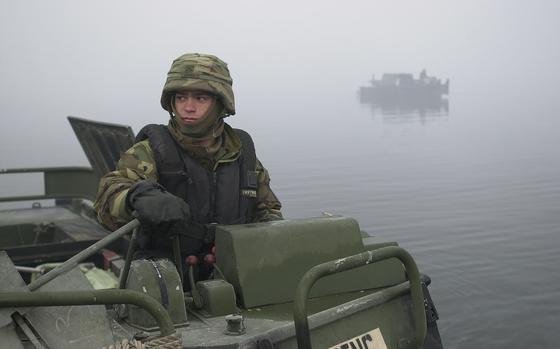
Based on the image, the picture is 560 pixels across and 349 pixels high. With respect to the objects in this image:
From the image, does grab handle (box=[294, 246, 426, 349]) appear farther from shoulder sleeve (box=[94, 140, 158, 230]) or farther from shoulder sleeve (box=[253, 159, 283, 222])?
shoulder sleeve (box=[253, 159, 283, 222])

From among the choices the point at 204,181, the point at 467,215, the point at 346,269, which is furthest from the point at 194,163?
the point at 467,215

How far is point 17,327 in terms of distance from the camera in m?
3.21

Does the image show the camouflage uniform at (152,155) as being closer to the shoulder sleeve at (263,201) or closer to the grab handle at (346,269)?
the shoulder sleeve at (263,201)

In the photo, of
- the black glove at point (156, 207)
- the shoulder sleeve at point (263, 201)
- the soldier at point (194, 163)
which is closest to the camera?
the black glove at point (156, 207)

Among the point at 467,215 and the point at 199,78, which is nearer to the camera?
the point at 199,78

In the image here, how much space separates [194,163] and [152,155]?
27cm

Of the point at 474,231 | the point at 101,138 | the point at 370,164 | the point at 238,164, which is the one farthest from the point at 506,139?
the point at 238,164

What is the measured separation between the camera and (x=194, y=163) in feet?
14.7

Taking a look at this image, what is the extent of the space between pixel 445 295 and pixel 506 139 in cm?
4015

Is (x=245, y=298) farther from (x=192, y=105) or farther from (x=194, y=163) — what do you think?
(x=192, y=105)

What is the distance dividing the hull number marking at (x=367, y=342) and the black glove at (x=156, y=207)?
3.62ft

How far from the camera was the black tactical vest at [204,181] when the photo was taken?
4375mm

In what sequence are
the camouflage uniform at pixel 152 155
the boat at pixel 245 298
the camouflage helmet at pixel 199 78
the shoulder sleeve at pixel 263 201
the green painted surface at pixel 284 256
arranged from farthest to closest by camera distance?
the shoulder sleeve at pixel 263 201
the camouflage helmet at pixel 199 78
the camouflage uniform at pixel 152 155
the green painted surface at pixel 284 256
the boat at pixel 245 298

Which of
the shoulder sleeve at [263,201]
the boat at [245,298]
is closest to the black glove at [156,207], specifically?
the boat at [245,298]
